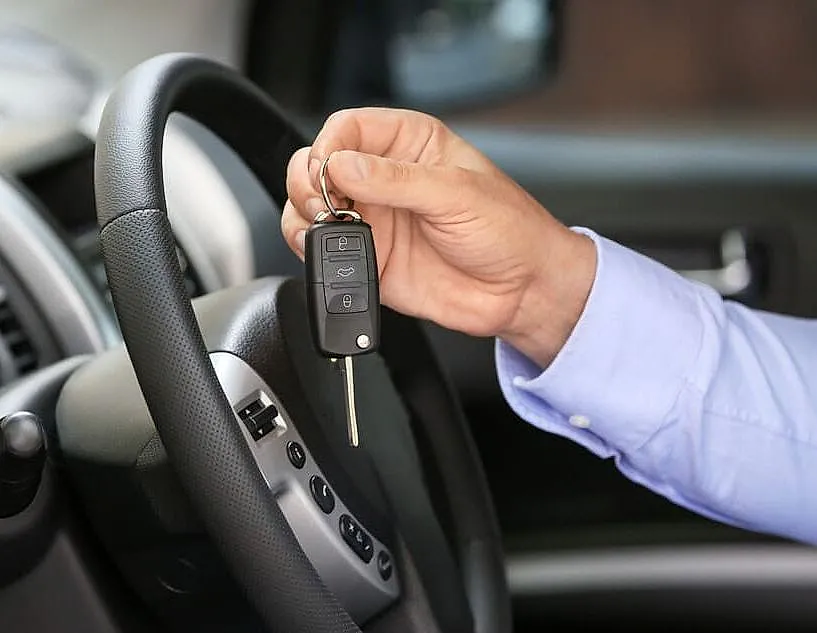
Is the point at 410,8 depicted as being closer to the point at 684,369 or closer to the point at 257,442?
the point at 684,369

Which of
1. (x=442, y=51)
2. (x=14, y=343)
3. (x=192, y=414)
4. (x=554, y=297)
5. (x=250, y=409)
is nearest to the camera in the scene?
(x=192, y=414)

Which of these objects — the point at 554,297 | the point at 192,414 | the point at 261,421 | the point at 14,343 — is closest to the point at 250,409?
the point at 261,421

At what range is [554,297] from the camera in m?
0.78

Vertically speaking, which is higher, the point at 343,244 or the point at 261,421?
the point at 343,244

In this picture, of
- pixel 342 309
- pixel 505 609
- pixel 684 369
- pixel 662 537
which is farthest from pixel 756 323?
pixel 662 537

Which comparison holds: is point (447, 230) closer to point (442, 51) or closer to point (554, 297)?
point (554, 297)

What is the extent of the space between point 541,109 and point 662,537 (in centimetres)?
67

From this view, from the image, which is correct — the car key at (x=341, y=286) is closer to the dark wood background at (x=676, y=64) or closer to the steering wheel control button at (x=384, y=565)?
the steering wheel control button at (x=384, y=565)

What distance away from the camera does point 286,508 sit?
0.66 meters

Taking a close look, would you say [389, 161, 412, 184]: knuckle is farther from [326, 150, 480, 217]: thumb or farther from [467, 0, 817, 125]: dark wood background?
[467, 0, 817, 125]: dark wood background

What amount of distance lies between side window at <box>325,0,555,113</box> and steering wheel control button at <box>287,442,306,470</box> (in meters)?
0.99

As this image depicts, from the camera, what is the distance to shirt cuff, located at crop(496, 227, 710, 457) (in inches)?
31.1

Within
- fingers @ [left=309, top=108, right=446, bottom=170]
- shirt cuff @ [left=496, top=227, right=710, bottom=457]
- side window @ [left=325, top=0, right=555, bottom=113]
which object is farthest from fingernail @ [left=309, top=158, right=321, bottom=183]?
side window @ [left=325, top=0, right=555, bottom=113]

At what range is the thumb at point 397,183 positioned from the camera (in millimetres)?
582
